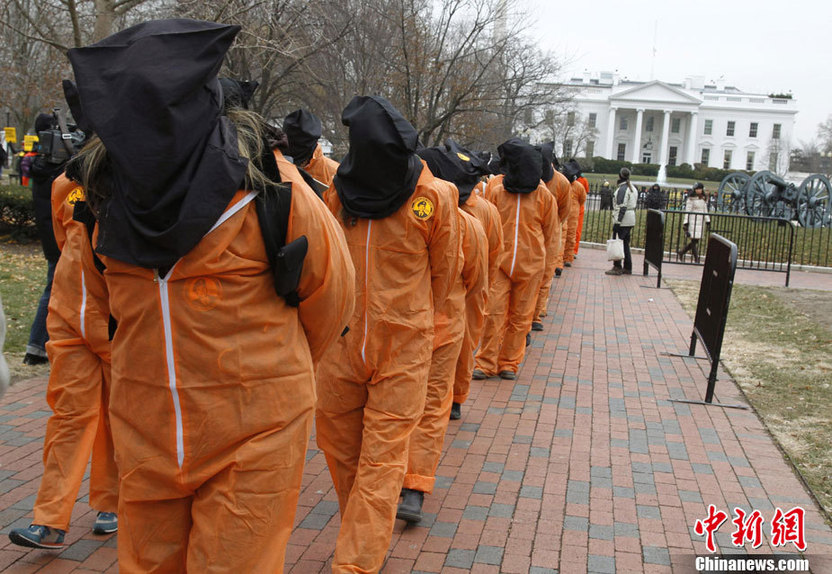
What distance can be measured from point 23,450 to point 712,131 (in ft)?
370

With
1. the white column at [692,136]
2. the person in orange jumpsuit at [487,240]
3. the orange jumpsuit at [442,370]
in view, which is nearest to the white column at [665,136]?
the white column at [692,136]

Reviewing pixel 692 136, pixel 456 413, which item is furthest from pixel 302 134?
pixel 692 136

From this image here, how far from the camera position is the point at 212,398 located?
7.16 feet

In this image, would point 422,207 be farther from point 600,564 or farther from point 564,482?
point 564,482

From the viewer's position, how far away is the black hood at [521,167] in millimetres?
7094

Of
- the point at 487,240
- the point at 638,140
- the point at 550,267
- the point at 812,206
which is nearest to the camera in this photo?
the point at 487,240

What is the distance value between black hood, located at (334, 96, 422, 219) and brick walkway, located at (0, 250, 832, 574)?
1.71m

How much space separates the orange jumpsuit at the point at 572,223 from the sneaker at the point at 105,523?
11.6 meters

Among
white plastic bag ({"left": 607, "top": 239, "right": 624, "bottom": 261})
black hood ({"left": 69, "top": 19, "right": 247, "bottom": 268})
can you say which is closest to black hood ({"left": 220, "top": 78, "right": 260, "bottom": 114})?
black hood ({"left": 69, "top": 19, "right": 247, "bottom": 268})

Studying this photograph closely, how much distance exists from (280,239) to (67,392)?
6.40ft

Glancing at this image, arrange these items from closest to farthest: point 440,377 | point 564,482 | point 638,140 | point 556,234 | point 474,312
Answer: point 440,377 → point 564,482 → point 474,312 → point 556,234 → point 638,140

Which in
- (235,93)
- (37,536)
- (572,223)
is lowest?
(37,536)

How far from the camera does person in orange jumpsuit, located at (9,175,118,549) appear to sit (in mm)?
3611

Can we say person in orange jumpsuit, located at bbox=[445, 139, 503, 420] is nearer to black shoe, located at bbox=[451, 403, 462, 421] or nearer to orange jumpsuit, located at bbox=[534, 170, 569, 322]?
black shoe, located at bbox=[451, 403, 462, 421]
